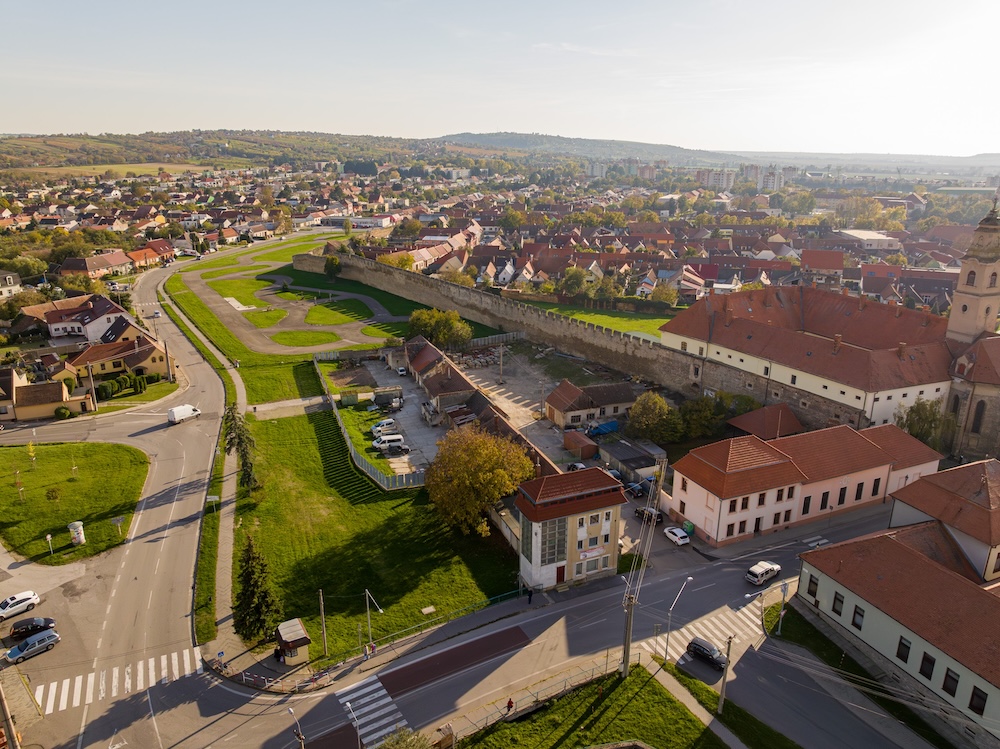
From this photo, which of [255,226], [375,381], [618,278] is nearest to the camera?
[375,381]

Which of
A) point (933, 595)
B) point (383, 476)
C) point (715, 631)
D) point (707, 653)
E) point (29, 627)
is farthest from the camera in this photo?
point (383, 476)

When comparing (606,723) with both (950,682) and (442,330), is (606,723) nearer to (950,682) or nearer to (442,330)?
(950,682)

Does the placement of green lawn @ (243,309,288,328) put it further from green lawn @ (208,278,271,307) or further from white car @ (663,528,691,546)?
white car @ (663,528,691,546)

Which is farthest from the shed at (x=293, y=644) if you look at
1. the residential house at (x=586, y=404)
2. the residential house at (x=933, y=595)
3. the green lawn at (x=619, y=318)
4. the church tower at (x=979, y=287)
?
the green lawn at (x=619, y=318)

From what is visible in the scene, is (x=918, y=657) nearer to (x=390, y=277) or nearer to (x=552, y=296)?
(x=552, y=296)

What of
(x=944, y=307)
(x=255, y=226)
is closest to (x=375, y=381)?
(x=944, y=307)

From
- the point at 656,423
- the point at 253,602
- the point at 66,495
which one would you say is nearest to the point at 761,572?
the point at 656,423

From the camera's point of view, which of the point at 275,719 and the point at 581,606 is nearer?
the point at 275,719
